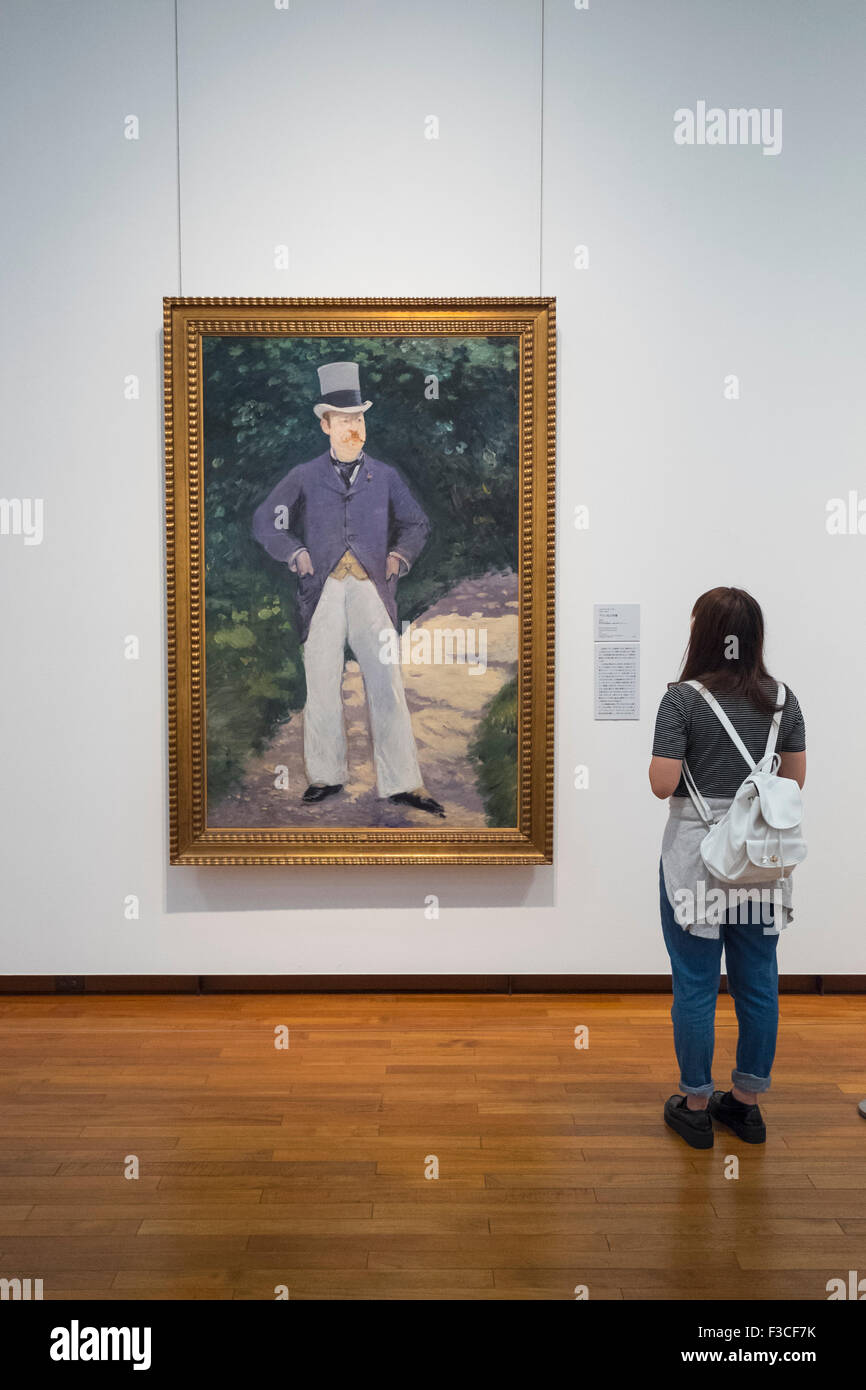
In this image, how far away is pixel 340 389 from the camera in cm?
461

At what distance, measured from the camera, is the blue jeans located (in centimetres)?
323

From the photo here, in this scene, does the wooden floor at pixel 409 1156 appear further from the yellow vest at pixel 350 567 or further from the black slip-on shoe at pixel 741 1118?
the yellow vest at pixel 350 567

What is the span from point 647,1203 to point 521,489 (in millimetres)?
3125

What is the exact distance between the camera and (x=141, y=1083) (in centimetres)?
386

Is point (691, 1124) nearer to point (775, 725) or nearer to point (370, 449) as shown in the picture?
point (775, 725)

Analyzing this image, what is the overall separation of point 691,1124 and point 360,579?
279 centimetres

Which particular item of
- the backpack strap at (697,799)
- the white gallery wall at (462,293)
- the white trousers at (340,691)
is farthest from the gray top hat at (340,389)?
the backpack strap at (697,799)

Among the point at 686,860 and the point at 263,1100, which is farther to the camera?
the point at 263,1100

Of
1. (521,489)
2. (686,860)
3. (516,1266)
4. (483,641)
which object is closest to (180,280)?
(521,489)

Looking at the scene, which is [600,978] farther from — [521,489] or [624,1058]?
[521,489]

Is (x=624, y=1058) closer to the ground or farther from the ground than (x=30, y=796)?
closer to the ground

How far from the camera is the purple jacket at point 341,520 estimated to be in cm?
462

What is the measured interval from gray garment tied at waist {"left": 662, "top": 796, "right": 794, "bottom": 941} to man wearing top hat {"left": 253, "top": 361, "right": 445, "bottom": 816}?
1.80 meters

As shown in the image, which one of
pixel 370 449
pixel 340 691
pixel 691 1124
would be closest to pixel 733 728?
pixel 691 1124
